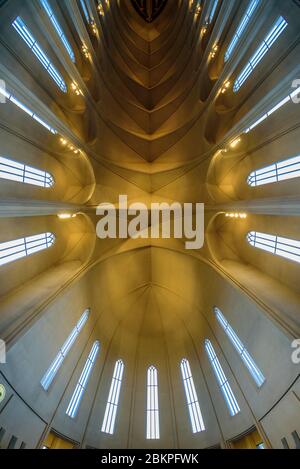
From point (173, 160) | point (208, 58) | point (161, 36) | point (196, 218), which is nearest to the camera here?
point (208, 58)

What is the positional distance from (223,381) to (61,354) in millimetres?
7808

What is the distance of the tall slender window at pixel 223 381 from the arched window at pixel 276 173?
29.8 ft

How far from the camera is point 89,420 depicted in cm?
1062

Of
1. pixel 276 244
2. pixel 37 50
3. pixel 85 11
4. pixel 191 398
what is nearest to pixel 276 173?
pixel 276 244

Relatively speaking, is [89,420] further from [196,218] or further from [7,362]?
[196,218]

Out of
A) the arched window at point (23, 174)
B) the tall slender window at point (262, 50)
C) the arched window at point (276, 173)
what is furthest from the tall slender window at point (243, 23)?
the arched window at point (23, 174)

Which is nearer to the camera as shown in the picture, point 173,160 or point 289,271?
point 289,271

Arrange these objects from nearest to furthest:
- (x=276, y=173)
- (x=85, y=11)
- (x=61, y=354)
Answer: (x=276, y=173)
(x=61, y=354)
(x=85, y=11)

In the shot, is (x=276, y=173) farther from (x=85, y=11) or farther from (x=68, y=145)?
(x=85, y=11)

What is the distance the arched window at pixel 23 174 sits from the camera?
9046 mm

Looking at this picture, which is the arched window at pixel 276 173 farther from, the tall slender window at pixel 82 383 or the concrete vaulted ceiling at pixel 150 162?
the tall slender window at pixel 82 383

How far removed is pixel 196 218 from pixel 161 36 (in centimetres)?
1919

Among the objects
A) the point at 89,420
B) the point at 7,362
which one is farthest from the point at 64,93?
the point at 89,420

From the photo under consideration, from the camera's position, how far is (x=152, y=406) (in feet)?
40.4
